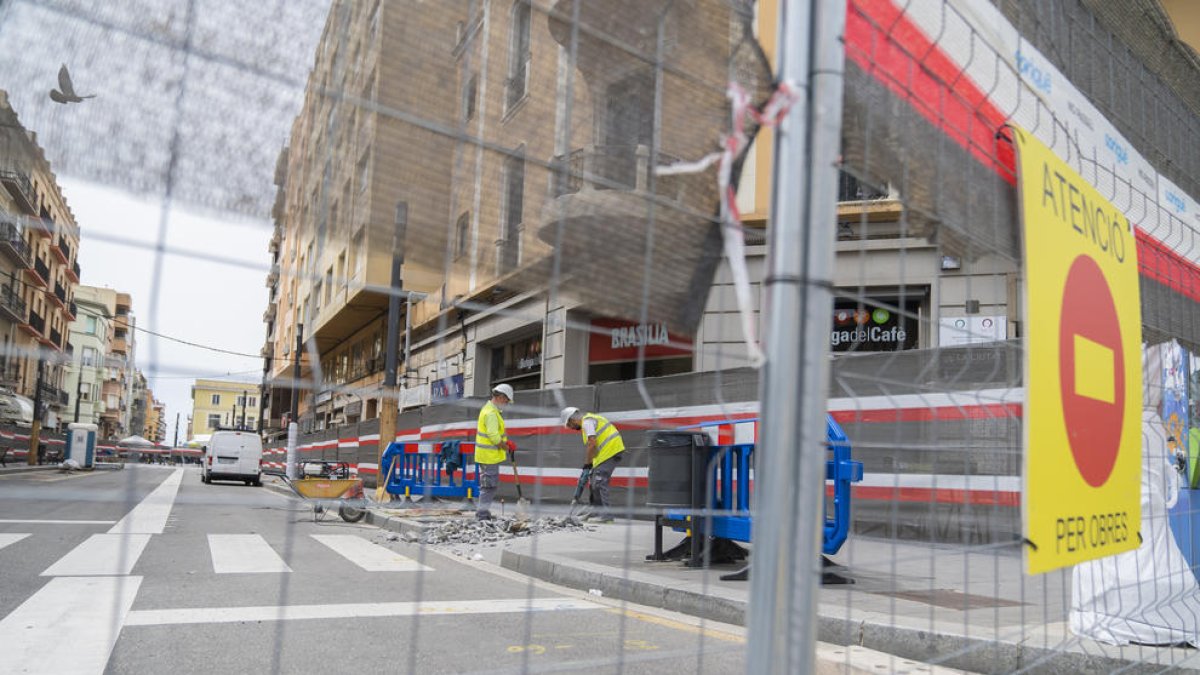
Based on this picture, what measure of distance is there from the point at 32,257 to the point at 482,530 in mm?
8047

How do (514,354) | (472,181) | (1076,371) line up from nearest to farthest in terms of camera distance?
(472,181)
(1076,371)
(514,354)

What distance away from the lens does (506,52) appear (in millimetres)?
1424

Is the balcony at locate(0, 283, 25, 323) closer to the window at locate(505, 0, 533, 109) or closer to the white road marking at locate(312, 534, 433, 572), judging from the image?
the window at locate(505, 0, 533, 109)

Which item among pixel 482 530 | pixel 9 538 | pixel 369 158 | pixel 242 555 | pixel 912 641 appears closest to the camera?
pixel 369 158

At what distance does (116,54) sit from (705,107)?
0.98m

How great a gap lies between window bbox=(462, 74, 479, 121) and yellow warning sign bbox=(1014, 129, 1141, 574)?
4.36 ft

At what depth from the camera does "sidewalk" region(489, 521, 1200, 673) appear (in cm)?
330

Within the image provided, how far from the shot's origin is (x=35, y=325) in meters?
1.17

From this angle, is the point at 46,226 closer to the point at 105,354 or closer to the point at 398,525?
the point at 105,354

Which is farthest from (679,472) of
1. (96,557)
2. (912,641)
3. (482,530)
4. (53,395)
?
(53,395)

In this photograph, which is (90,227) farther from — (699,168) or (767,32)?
(767,32)

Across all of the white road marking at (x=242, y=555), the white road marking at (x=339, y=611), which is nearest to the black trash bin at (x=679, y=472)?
the white road marking at (x=339, y=611)

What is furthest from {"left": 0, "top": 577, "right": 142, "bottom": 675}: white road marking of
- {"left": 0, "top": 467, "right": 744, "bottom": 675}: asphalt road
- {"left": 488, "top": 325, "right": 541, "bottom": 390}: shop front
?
{"left": 488, "top": 325, "right": 541, "bottom": 390}: shop front

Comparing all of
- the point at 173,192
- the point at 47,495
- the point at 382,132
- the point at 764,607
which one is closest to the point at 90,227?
the point at 173,192
